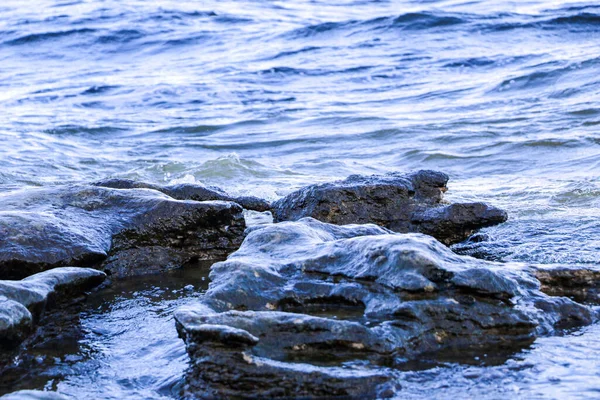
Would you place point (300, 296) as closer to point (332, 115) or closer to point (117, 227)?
point (117, 227)

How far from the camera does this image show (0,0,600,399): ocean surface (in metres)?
4.00

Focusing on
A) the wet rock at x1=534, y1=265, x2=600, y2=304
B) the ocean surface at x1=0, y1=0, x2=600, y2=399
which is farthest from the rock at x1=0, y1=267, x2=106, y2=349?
the wet rock at x1=534, y1=265, x2=600, y2=304

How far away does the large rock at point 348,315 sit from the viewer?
11.0 feet

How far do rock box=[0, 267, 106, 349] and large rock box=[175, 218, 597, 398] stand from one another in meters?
0.72

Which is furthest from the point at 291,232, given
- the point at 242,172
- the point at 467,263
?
the point at 242,172

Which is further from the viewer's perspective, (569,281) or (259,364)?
(569,281)

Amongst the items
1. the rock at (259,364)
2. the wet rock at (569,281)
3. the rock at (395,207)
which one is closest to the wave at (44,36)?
the rock at (395,207)

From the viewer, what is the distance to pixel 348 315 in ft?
12.7

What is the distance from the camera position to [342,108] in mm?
12969

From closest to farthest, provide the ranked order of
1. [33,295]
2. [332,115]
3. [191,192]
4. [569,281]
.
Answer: [33,295]
[569,281]
[191,192]
[332,115]

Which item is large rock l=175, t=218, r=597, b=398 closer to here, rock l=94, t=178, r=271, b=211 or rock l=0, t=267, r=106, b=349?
rock l=0, t=267, r=106, b=349

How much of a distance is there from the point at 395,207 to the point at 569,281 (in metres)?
1.83

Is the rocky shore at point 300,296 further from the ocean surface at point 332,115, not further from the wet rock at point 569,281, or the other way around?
the ocean surface at point 332,115

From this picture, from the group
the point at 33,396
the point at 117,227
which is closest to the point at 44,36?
the point at 117,227
